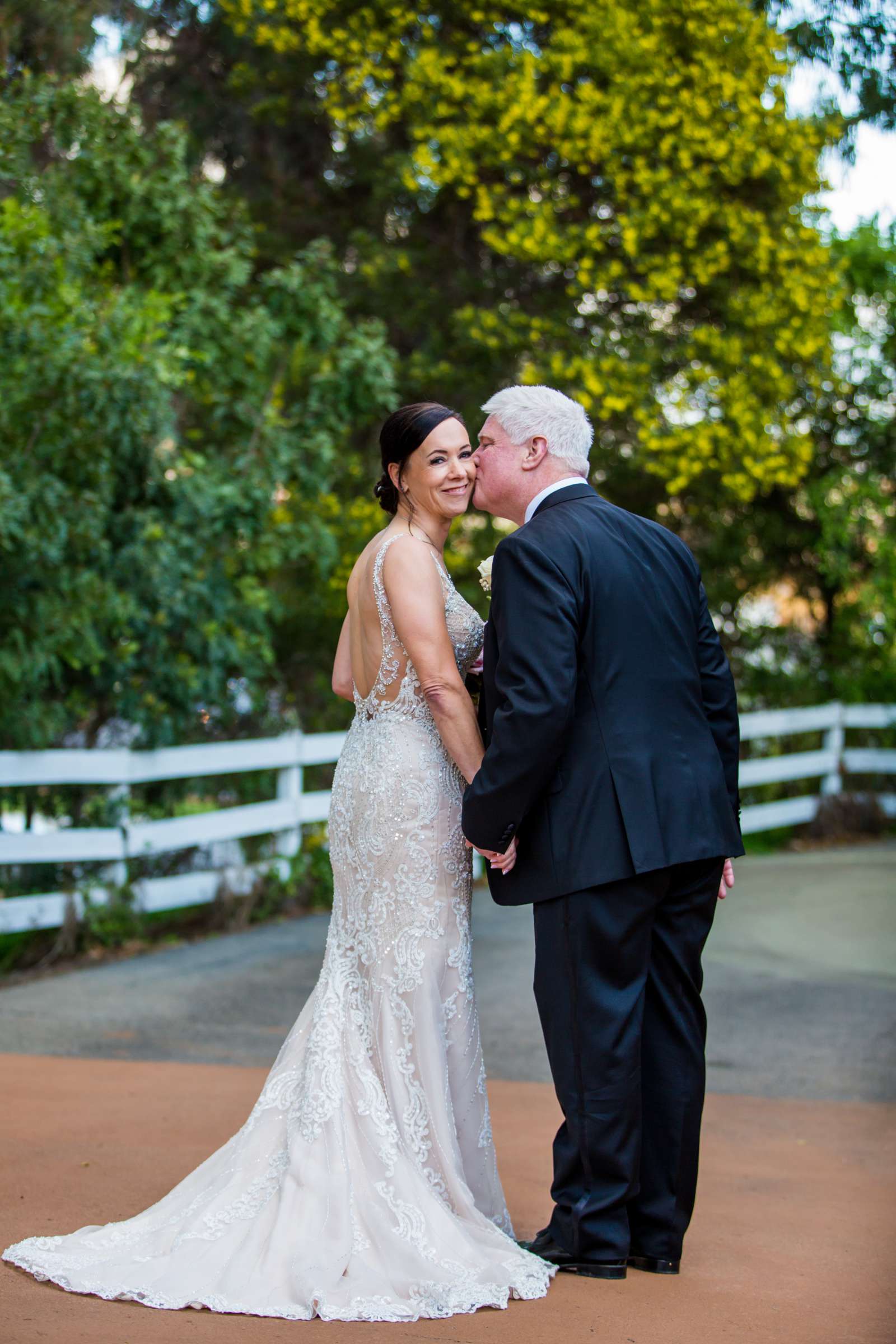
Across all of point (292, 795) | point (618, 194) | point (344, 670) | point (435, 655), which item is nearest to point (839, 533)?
point (618, 194)

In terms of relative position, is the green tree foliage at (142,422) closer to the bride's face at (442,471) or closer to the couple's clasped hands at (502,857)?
the bride's face at (442,471)

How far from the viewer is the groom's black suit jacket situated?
3.32m

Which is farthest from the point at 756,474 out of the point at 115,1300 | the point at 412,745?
the point at 115,1300

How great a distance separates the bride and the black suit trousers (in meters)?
0.20

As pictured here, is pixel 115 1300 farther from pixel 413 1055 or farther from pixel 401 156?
pixel 401 156

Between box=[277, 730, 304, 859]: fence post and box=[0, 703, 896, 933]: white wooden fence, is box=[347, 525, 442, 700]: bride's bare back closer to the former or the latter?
box=[0, 703, 896, 933]: white wooden fence

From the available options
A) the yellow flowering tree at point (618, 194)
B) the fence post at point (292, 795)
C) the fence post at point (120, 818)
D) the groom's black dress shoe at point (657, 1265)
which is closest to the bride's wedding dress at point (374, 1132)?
the groom's black dress shoe at point (657, 1265)

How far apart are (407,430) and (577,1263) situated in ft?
6.86

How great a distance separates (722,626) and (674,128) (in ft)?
15.7

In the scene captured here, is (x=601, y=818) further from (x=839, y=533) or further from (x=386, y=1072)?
Answer: (x=839, y=533)

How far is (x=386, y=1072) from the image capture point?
3.58 m

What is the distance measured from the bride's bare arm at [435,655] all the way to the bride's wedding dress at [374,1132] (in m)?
0.07

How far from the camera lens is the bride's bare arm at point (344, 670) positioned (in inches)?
157

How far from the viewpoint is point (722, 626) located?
13.4 meters
